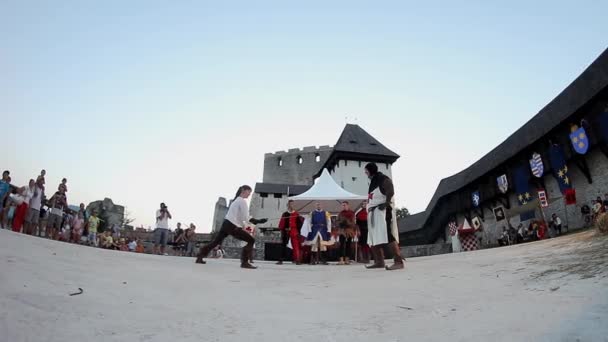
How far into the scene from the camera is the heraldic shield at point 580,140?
14773 millimetres

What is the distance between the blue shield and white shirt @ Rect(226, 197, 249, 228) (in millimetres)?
16167

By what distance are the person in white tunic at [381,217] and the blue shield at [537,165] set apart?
1467 centimetres

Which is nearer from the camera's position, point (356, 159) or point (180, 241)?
point (180, 241)

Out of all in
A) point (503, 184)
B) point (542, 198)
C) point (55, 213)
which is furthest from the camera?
point (503, 184)

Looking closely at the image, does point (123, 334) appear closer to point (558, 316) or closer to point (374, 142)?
point (558, 316)

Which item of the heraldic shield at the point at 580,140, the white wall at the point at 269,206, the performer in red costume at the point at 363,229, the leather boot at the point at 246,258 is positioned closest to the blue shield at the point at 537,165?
the heraldic shield at the point at 580,140

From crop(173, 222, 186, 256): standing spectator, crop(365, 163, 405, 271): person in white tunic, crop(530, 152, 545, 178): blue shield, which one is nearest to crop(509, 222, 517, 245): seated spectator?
crop(530, 152, 545, 178): blue shield

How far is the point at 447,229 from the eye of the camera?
1078 inches

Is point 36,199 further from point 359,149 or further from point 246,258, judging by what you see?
point 359,149

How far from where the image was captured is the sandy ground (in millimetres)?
1966

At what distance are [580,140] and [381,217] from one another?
13327 mm

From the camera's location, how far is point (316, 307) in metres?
3.00

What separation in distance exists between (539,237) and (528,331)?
17.4 m

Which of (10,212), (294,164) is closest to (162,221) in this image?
(10,212)
